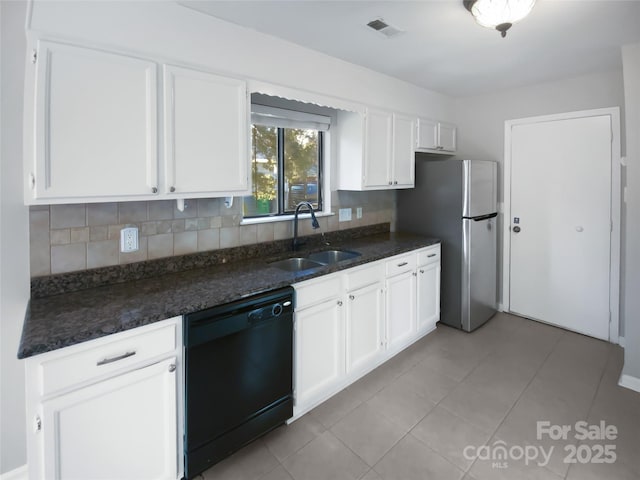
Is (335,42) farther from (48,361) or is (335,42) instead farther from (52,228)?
(48,361)

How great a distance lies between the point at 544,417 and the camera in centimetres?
218

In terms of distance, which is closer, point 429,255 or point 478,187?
point 429,255

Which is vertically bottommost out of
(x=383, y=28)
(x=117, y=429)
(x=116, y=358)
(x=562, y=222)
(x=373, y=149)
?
(x=117, y=429)

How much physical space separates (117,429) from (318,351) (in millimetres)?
1134

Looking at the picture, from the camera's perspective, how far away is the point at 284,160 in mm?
2879

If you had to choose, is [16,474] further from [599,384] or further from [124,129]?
[599,384]

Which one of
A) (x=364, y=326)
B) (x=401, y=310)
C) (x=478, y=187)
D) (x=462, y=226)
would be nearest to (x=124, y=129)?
(x=364, y=326)

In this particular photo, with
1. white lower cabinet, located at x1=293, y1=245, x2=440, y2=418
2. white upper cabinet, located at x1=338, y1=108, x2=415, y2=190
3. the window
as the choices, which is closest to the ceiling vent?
white upper cabinet, located at x1=338, y1=108, x2=415, y2=190

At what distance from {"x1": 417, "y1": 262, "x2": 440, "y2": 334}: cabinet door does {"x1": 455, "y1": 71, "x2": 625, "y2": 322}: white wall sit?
1021mm

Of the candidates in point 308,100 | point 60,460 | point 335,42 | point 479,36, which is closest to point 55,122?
point 60,460

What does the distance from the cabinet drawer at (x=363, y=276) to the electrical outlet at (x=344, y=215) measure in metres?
0.77

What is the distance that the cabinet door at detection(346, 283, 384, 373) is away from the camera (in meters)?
2.44

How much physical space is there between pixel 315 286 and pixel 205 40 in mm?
1512

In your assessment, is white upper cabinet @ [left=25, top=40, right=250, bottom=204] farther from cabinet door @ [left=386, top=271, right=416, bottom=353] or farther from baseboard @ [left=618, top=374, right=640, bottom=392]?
baseboard @ [left=618, top=374, right=640, bottom=392]
